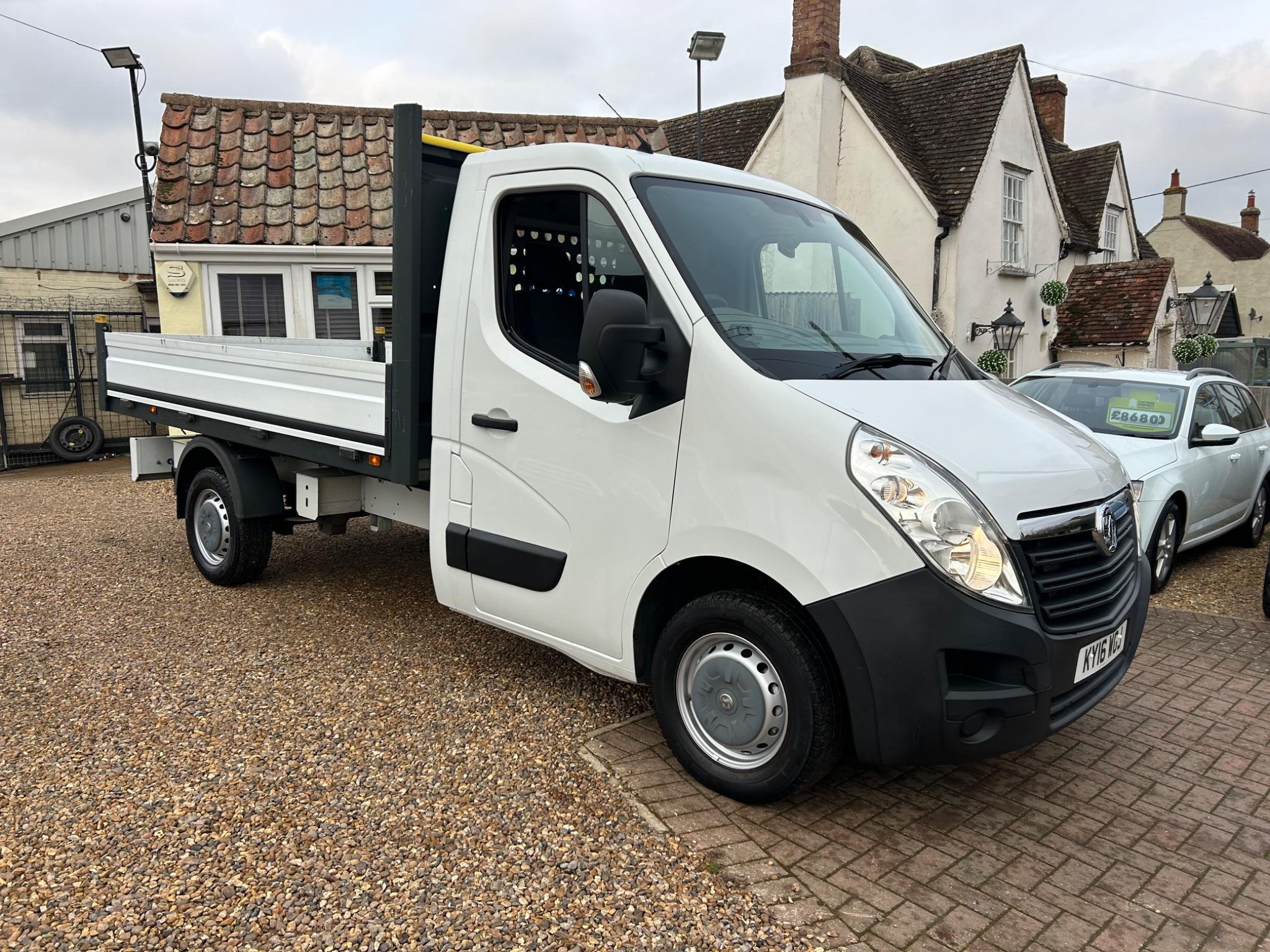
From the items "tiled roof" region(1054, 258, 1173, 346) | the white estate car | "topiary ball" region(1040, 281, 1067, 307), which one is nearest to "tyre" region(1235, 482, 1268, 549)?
the white estate car

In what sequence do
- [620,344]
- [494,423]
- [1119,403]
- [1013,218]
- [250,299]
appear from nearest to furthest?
[620,344], [494,423], [1119,403], [250,299], [1013,218]

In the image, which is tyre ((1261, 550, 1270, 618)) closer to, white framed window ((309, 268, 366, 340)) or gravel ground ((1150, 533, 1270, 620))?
gravel ground ((1150, 533, 1270, 620))

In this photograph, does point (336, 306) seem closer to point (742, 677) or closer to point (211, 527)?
point (211, 527)

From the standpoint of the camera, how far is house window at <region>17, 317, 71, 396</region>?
47.1 ft

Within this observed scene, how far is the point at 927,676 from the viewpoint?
2895 mm

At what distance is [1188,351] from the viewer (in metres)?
17.0

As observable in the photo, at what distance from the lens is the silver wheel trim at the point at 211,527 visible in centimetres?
621

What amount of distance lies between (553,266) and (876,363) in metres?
1.46

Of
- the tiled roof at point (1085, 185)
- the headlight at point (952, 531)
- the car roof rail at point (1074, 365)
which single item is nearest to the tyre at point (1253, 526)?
the car roof rail at point (1074, 365)

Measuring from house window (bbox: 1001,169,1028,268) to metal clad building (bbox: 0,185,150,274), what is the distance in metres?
15.6

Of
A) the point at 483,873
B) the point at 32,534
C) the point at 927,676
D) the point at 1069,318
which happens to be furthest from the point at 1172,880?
the point at 1069,318

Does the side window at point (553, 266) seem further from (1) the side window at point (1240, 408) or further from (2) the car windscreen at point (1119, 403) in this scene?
(1) the side window at point (1240, 408)

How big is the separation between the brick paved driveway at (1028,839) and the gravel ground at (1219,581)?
226 centimetres

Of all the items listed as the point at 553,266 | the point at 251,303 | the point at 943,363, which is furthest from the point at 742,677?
the point at 251,303
